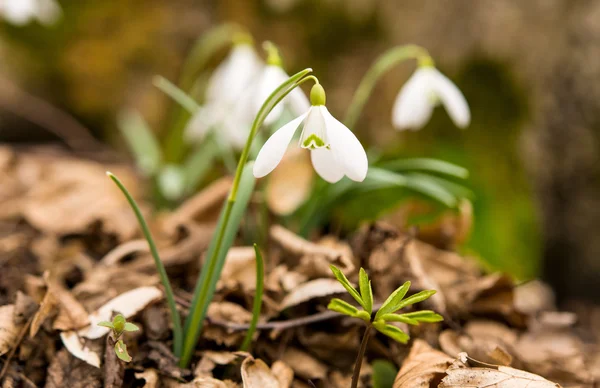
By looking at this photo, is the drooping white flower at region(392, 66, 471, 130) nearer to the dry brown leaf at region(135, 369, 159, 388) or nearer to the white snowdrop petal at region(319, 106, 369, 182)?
the white snowdrop petal at region(319, 106, 369, 182)

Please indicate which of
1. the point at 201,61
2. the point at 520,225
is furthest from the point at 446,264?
the point at 201,61

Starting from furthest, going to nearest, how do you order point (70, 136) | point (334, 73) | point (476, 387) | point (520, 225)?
point (70, 136)
point (334, 73)
point (520, 225)
point (476, 387)

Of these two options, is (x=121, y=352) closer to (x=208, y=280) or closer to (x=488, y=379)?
(x=208, y=280)

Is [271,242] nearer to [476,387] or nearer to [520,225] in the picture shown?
[476,387]

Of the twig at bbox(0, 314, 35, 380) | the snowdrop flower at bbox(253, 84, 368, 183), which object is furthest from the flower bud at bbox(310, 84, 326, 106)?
the twig at bbox(0, 314, 35, 380)

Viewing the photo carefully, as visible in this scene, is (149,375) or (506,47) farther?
(506,47)

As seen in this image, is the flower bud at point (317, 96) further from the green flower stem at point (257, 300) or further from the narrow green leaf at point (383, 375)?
the narrow green leaf at point (383, 375)

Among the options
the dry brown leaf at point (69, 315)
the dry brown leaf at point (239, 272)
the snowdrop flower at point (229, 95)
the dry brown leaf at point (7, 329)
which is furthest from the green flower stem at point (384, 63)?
the dry brown leaf at point (7, 329)
